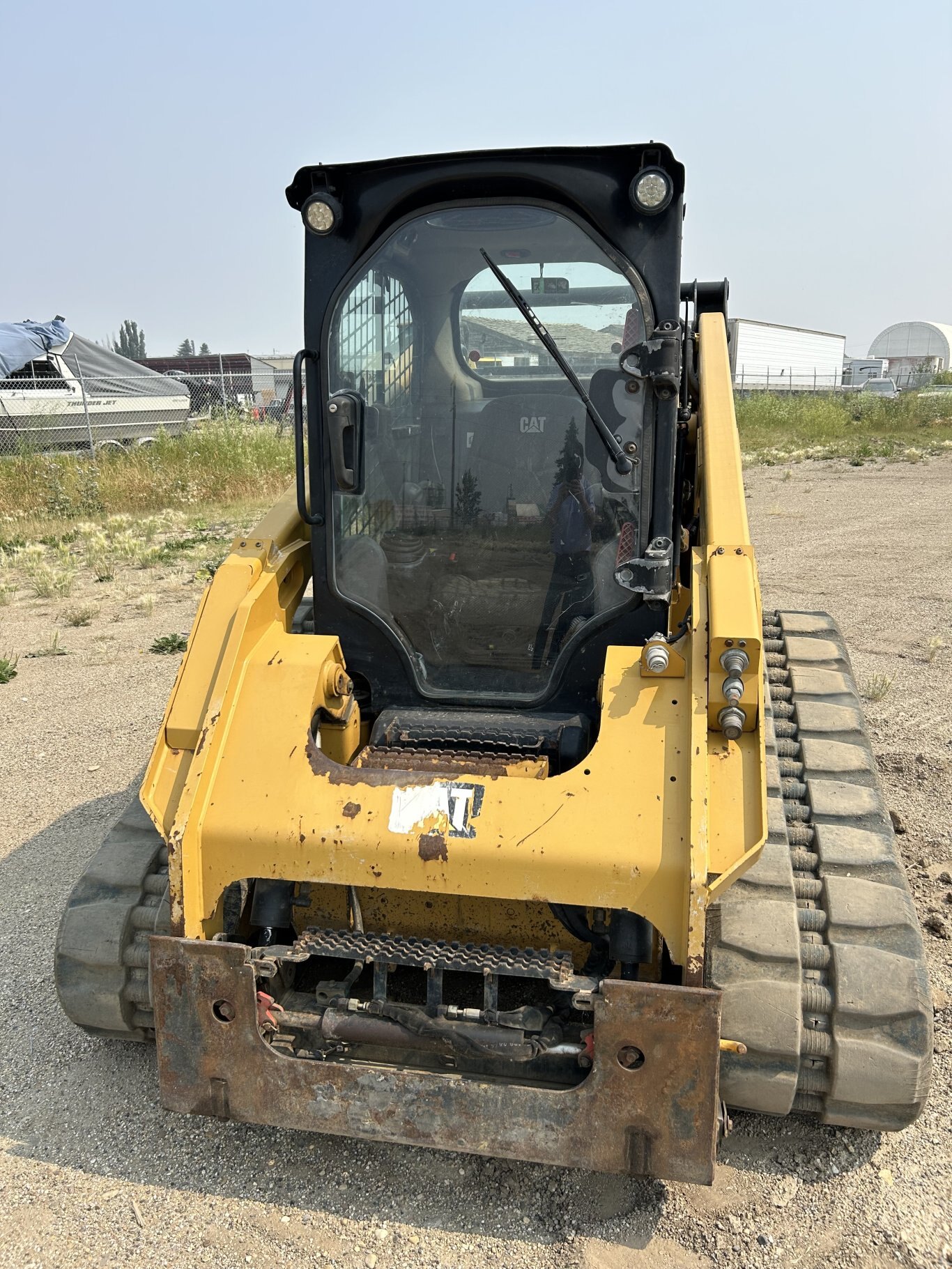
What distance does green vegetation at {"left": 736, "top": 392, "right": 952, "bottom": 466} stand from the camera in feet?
76.7

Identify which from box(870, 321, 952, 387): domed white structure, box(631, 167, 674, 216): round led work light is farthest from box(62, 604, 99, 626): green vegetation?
box(870, 321, 952, 387): domed white structure

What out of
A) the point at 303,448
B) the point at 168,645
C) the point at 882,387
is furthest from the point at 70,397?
the point at 882,387

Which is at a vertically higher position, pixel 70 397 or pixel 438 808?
pixel 70 397

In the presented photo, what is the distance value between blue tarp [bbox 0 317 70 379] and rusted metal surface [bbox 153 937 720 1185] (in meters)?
17.3

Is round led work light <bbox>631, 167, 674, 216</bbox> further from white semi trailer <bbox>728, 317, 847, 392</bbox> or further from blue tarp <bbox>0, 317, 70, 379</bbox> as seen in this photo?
white semi trailer <bbox>728, 317, 847, 392</bbox>

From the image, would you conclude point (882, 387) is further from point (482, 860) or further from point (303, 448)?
point (482, 860)

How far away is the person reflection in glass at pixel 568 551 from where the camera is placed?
3381 millimetres

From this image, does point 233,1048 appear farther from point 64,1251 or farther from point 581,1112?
point 581,1112

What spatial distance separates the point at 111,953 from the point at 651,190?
2.92 metres

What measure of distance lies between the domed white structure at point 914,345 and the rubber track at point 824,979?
255ft

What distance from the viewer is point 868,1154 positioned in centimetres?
279

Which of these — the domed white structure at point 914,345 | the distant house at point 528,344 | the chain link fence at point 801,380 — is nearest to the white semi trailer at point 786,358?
the chain link fence at point 801,380

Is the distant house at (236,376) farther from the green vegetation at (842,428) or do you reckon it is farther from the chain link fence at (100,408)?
the green vegetation at (842,428)

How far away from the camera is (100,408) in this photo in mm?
17672
